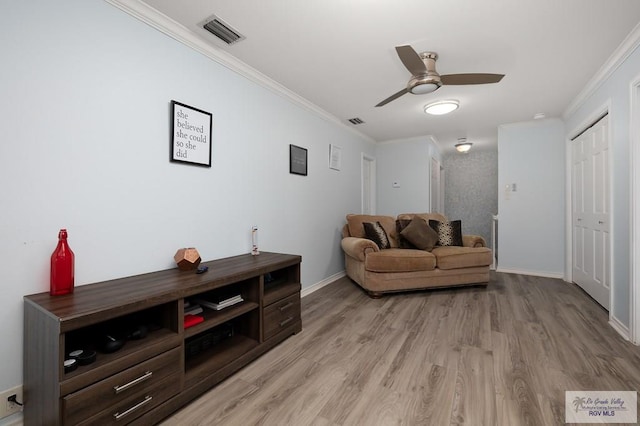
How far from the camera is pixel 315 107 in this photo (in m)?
3.42

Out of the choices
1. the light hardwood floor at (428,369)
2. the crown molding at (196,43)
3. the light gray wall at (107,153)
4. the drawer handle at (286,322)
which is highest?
the crown molding at (196,43)

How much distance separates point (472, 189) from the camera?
6.36 m

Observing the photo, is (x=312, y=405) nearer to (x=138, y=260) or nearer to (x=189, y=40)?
(x=138, y=260)

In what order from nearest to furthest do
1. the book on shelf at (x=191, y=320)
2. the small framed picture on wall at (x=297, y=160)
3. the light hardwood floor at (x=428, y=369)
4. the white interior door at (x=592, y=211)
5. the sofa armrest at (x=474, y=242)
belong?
the light hardwood floor at (x=428, y=369) < the book on shelf at (x=191, y=320) < the white interior door at (x=592, y=211) < the small framed picture on wall at (x=297, y=160) < the sofa armrest at (x=474, y=242)

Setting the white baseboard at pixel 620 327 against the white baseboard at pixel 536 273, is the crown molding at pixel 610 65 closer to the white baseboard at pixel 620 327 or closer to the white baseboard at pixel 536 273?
the white baseboard at pixel 620 327

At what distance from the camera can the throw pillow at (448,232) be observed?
3855mm

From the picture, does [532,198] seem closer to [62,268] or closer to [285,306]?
[285,306]

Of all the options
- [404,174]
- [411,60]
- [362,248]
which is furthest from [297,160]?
[404,174]

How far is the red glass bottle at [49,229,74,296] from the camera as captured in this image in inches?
51.0

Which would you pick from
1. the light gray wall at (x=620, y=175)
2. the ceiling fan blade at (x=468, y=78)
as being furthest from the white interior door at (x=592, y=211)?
the ceiling fan blade at (x=468, y=78)

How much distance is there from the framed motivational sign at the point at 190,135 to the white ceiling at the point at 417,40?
0.57 m

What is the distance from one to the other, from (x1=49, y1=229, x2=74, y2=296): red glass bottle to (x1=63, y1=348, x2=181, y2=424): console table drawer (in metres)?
0.50

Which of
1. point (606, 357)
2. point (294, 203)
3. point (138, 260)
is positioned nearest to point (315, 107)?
point (294, 203)

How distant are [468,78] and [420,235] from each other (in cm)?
198
